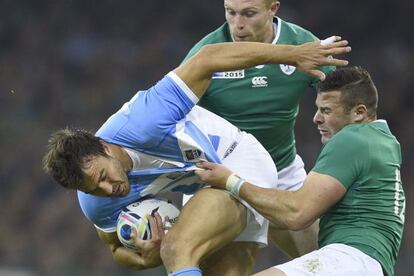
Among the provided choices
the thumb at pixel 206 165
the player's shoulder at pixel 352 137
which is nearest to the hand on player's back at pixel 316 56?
the player's shoulder at pixel 352 137

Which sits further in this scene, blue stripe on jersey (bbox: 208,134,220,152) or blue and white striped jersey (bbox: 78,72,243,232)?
blue stripe on jersey (bbox: 208,134,220,152)

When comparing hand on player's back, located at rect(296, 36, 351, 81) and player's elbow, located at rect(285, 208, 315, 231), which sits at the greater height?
hand on player's back, located at rect(296, 36, 351, 81)

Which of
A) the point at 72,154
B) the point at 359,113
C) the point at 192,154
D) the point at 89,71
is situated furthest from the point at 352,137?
the point at 89,71

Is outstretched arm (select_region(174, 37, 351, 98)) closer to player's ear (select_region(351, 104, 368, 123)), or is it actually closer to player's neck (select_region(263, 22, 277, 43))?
player's ear (select_region(351, 104, 368, 123))

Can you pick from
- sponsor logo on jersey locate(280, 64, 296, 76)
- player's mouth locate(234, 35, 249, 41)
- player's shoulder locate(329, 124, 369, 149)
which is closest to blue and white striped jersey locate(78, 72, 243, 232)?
player's shoulder locate(329, 124, 369, 149)

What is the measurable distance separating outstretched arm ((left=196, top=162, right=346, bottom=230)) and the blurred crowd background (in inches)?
212

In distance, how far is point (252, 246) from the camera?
568 centimetres

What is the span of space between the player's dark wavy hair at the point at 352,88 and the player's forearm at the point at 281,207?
63 cm

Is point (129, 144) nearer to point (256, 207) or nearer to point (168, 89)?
point (168, 89)

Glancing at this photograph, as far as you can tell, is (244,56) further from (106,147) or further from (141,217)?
(141,217)

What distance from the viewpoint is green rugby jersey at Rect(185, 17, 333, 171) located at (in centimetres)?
634

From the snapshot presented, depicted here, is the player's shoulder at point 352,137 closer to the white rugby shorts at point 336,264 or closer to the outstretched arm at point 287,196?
the outstretched arm at point 287,196

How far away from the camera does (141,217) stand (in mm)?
5281

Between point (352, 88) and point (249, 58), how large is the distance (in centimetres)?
62
